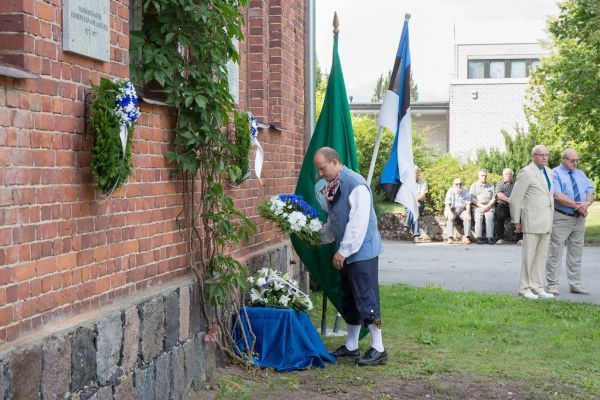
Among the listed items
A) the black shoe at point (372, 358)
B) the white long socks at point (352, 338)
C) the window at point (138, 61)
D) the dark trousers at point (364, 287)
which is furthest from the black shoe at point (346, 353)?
the window at point (138, 61)

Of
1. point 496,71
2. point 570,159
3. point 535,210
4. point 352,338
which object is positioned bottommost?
point 352,338

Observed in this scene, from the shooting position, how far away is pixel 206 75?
266 inches

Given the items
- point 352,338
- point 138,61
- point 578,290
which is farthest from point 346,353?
point 578,290

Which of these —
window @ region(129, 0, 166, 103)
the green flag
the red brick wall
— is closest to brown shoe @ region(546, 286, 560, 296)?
the green flag

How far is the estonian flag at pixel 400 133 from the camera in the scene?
378 inches

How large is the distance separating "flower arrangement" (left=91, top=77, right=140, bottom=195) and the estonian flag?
4.66 meters

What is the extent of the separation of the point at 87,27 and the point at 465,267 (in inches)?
460

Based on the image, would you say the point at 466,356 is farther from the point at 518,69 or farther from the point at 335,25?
the point at 518,69

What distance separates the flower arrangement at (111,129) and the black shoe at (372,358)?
3646 millimetres

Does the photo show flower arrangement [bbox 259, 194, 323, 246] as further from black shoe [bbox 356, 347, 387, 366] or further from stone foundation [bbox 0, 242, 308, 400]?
stone foundation [bbox 0, 242, 308, 400]

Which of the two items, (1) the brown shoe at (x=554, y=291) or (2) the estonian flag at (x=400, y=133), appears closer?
(2) the estonian flag at (x=400, y=133)

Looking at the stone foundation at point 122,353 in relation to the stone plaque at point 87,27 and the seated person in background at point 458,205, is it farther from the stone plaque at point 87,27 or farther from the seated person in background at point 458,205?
the seated person in background at point 458,205

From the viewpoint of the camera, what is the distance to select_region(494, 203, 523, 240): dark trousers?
787 inches

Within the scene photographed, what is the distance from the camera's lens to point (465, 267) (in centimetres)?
1599
